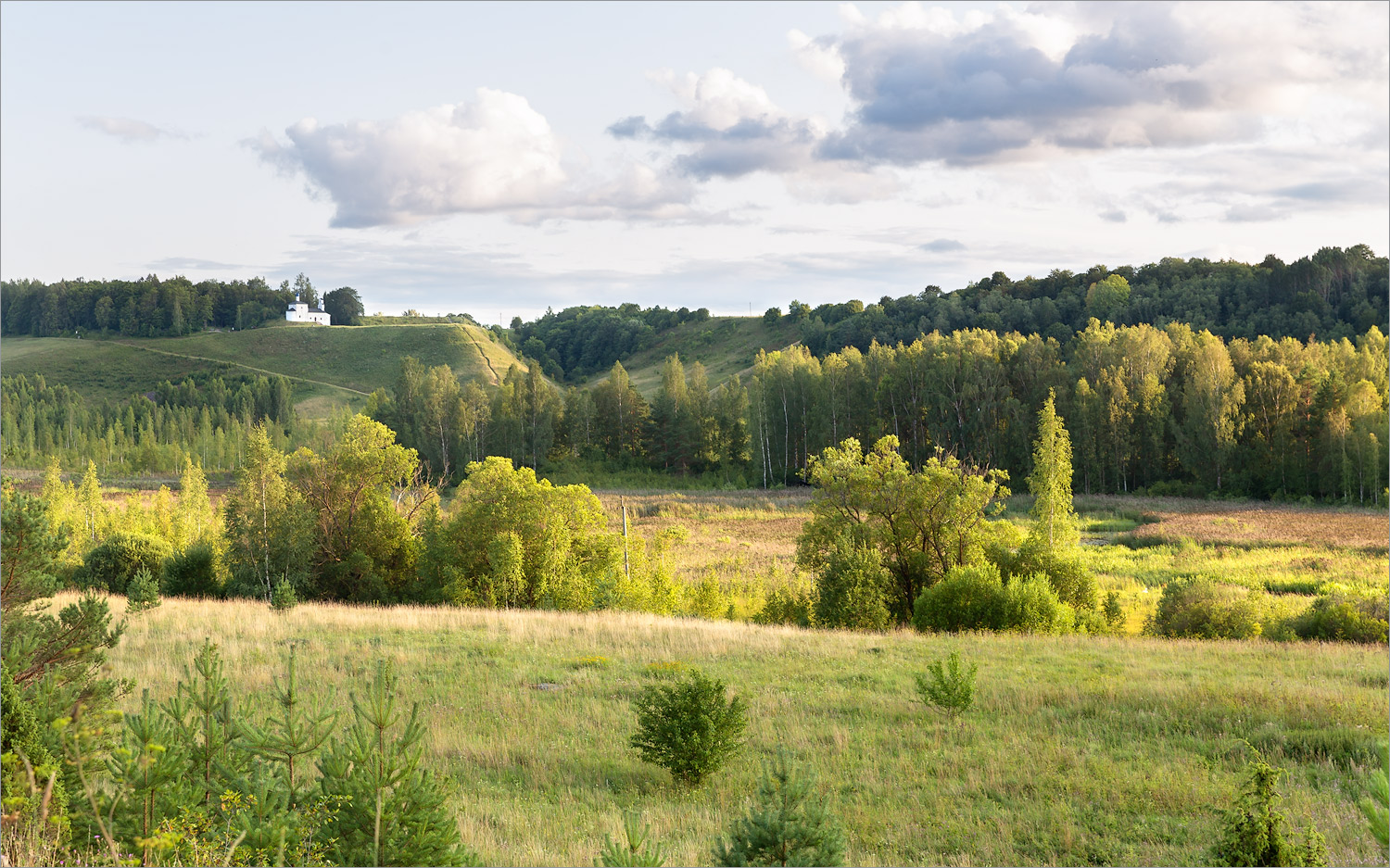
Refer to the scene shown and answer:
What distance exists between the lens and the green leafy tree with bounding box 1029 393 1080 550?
30797 millimetres

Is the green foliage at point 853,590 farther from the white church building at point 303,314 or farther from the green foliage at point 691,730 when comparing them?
the white church building at point 303,314

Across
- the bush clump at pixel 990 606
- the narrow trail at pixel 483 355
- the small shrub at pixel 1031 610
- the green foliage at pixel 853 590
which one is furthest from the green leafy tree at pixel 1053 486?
the narrow trail at pixel 483 355

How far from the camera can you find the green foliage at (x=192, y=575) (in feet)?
104

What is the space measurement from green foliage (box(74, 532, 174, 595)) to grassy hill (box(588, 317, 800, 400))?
10696 cm

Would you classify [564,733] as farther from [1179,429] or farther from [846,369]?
[846,369]

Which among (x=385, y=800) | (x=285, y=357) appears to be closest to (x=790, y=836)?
(x=385, y=800)

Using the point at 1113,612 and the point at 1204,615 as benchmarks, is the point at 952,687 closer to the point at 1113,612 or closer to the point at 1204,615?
the point at 1204,615

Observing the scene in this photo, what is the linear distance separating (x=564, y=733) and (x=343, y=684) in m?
5.26

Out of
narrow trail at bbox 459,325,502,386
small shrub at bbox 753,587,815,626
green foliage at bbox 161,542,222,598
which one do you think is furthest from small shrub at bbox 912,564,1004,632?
narrow trail at bbox 459,325,502,386

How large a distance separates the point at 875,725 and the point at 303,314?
186 m

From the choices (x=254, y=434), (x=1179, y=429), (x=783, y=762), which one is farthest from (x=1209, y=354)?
(x=783, y=762)

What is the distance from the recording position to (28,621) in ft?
29.8

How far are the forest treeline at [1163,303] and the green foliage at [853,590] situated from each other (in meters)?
64.4

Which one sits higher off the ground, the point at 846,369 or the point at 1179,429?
the point at 846,369
